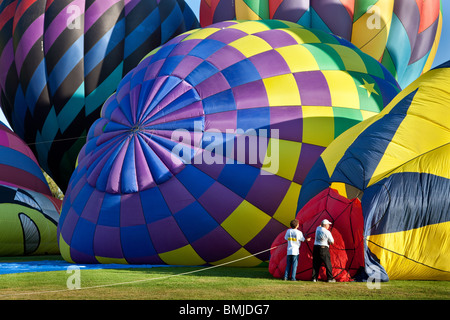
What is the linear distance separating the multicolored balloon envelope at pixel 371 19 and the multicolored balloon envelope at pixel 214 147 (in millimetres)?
2235

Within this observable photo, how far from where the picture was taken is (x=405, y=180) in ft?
17.9

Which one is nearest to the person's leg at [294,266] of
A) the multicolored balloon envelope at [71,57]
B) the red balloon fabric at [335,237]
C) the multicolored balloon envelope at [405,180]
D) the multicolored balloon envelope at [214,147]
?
the red balloon fabric at [335,237]

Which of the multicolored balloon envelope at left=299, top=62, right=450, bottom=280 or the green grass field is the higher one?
the multicolored balloon envelope at left=299, top=62, right=450, bottom=280

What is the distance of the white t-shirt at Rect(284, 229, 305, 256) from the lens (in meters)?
5.48

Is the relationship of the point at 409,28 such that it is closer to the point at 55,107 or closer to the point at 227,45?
the point at 227,45

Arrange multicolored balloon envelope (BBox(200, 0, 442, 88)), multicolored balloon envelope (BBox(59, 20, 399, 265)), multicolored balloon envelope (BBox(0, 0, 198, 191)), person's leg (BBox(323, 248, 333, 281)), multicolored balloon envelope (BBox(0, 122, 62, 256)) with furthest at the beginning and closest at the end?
multicolored balloon envelope (BBox(0, 0, 198, 191)) < multicolored balloon envelope (BBox(200, 0, 442, 88)) < multicolored balloon envelope (BBox(0, 122, 62, 256)) < multicolored balloon envelope (BBox(59, 20, 399, 265)) < person's leg (BBox(323, 248, 333, 281))

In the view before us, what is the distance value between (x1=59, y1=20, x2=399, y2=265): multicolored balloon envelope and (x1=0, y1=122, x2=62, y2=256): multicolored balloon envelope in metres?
1.76

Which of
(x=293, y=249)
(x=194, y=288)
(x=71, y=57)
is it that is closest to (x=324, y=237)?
(x=293, y=249)

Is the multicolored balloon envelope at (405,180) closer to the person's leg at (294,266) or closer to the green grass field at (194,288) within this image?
the green grass field at (194,288)

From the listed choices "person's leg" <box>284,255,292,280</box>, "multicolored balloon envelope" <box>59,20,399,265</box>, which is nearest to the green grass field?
"person's leg" <box>284,255,292,280</box>

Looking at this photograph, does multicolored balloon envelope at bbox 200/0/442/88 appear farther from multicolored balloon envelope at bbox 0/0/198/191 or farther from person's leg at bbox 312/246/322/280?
person's leg at bbox 312/246/322/280

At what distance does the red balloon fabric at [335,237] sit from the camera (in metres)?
5.40

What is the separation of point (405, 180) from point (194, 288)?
7.62 feet

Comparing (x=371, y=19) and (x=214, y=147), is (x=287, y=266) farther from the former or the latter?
(x=371, y=19)
